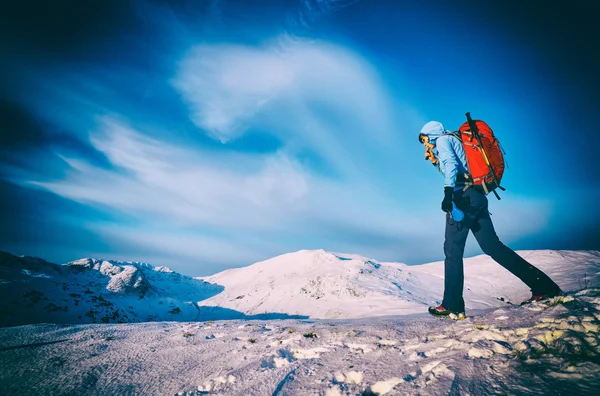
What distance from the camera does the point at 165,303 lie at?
21734mm

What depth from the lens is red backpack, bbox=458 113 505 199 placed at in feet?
13.0

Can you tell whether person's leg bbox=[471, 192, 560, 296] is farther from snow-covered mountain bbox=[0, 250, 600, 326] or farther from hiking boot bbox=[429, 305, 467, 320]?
snow-covered mountain bbox=[0, 250, 600, 326]

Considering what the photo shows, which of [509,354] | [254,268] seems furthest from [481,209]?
[254,268]

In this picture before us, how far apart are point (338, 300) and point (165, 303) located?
15.9m

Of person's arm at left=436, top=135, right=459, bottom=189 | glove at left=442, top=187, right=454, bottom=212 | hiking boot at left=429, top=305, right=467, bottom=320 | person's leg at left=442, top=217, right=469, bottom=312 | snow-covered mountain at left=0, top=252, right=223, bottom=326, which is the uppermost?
person's arm at left=436, top=135, right=459, bottom=189

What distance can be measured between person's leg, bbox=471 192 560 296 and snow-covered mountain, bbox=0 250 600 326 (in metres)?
5.78

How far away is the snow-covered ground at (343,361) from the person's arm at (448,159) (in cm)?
199

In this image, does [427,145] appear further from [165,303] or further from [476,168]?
[165,303]

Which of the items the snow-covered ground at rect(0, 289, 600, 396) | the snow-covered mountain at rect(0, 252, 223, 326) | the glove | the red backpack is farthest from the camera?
the snow-covered mountain at rect(0, 252, 223, 326)

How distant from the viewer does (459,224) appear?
4.17m

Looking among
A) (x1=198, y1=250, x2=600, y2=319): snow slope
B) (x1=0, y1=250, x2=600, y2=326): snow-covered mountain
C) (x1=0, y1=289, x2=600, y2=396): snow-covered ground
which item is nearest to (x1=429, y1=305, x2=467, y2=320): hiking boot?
(x1=0, y1=289, x2=600, y2=396): snow-covered ground

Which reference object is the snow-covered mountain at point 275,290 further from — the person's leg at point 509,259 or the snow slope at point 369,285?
the person's leg at point 509,259

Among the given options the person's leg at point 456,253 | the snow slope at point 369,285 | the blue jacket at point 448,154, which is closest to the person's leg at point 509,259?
the person's leg at point 456,253

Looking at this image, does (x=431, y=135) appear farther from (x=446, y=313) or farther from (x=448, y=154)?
(x=446, y=313)
